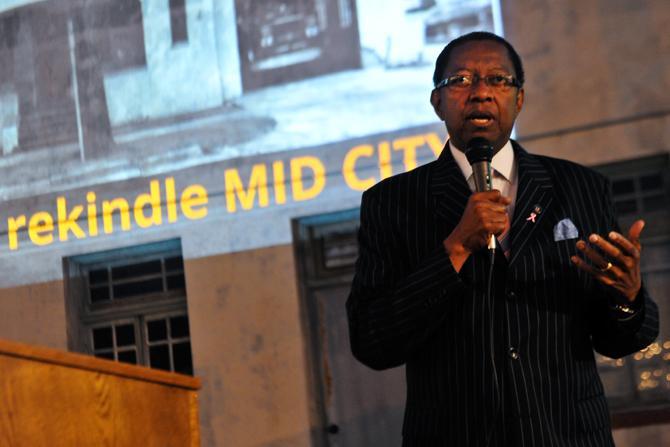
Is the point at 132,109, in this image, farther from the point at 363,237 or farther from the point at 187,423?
the point at 363,237

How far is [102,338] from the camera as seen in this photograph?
7.20 m

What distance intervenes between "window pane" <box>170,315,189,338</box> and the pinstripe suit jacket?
16.4ft

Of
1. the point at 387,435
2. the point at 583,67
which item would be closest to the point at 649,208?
the point at 583,67

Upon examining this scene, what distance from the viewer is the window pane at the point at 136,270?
7.14 metres

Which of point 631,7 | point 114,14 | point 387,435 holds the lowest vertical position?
point 387,435

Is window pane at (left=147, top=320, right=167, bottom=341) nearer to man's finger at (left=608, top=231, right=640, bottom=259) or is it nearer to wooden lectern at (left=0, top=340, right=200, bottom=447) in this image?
wooden lectern at (left=0, top=340, right=200, bottom=447)

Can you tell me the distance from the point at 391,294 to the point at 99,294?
5.60m

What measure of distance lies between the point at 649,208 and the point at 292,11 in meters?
2.57

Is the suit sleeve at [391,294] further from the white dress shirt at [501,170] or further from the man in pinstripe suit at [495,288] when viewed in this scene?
the white dress shirt at [501,170]

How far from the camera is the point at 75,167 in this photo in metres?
7.26

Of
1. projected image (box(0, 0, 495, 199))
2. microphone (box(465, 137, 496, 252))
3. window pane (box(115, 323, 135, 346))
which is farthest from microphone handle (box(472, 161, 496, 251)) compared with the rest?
window pane (box(115, 323, 135, 346))

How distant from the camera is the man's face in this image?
6.87ft

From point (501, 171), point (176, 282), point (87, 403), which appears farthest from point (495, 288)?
point (176, 282)

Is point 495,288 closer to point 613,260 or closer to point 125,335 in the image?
point 613,260
